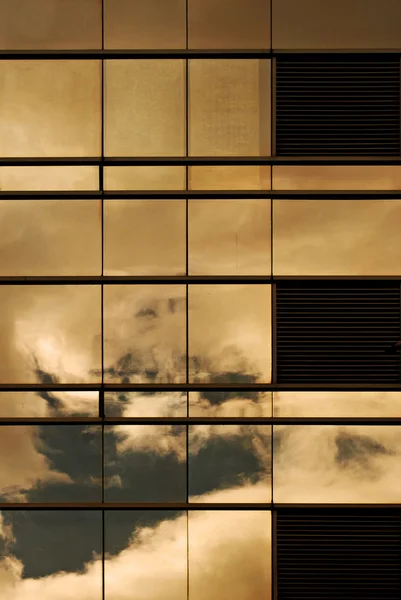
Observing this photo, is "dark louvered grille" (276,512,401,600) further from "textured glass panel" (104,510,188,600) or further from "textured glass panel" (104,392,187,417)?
"textured glass panel" (104,392,187,417)

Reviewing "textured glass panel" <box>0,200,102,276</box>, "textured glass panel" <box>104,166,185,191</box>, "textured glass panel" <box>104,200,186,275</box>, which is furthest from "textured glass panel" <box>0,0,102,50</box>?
"textured glass panel" <box>104,200,186,275</box>

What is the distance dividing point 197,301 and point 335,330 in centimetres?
237

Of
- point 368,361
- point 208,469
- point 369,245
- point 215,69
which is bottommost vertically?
point 208,469

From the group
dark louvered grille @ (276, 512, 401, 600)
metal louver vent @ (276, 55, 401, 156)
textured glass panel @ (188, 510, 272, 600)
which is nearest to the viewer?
textured glass panel @ (188, 510, 272, 600)

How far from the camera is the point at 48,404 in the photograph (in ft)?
24.5

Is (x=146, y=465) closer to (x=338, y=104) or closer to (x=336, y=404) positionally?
(x=336, y=404)

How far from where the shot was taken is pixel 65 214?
757 centimetres

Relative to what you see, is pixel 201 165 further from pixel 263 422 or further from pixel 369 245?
pixel 263 422

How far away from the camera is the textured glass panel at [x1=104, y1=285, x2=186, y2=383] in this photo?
749cm

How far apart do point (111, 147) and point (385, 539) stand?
789 centimetres

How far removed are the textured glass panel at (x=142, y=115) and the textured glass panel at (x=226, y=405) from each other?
4.04 meters

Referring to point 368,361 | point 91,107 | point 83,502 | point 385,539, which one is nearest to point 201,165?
point 91,107

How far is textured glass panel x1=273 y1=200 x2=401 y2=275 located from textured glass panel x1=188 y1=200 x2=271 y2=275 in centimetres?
24

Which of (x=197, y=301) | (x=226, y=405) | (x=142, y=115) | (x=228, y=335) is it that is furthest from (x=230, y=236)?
(x=226, y=405)
